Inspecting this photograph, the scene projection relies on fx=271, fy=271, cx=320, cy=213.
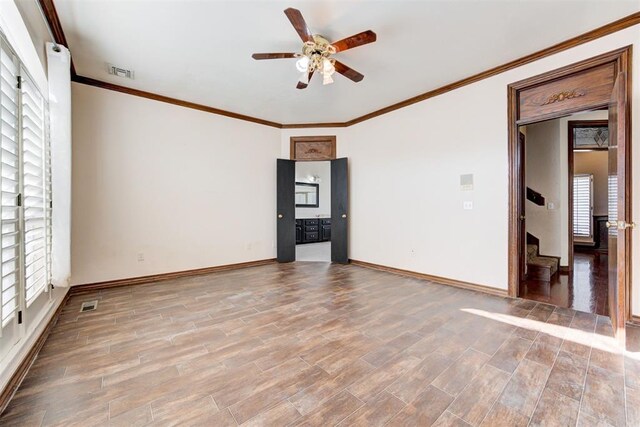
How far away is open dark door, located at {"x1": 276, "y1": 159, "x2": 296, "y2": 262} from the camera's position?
216 inches

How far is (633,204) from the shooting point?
8.29 ft

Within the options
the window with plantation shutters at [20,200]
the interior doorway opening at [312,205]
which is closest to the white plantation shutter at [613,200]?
the window with plantation shutters at [20,200]

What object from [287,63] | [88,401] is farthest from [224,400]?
[287,63]

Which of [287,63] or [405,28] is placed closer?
[405,28]

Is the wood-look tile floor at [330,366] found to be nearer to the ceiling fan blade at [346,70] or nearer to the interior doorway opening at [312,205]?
the ceiling fan blade at [346,70]

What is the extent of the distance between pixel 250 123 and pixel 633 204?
530cm

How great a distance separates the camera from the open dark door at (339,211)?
17.9 ft

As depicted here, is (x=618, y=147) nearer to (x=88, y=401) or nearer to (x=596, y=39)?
(x=596, y=39)

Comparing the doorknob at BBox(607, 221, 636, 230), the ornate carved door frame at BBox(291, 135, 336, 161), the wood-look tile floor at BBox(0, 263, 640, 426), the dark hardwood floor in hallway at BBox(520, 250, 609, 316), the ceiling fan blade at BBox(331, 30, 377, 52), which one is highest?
the ceiling fan blade at BBox(331, 30, 377, 52)

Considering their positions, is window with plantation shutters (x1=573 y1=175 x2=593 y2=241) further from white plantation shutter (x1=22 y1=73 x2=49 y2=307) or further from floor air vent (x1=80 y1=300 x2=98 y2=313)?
white plantation shutter (x1=22 y1=73 x2=49 y2=307)

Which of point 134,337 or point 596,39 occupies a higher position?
point 596,39

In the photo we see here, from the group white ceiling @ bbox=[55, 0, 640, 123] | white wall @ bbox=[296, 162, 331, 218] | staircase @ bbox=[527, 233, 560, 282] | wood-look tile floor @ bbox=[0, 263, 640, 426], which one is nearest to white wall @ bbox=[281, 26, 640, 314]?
white ceiling @ bbox=[55, 0, 640, 123]

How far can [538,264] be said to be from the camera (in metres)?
4.15

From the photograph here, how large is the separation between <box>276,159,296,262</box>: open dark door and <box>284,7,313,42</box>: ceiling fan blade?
3136 mm
